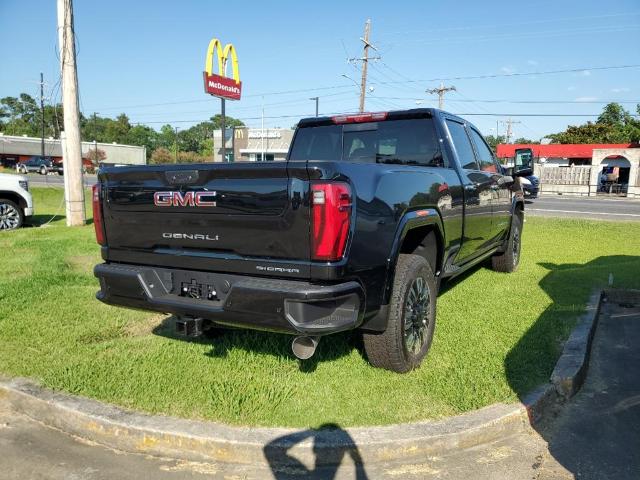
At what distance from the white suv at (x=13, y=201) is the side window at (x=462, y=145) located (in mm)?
9415

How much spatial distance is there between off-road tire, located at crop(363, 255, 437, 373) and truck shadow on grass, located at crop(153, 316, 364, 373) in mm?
489

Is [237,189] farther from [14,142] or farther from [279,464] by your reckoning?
[14,142]

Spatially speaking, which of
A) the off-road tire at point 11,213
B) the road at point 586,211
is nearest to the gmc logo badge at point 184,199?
the off-road tire at point 11,213

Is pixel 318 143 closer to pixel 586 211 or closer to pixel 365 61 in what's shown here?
pixel 586 211

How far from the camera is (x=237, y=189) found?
9.77 feet

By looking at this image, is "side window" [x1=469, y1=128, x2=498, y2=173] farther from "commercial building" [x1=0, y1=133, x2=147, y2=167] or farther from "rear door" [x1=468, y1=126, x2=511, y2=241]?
"commercial building" [x1=0, y1=133, x2=147, y2=167]

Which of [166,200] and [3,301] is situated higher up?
[166,200]

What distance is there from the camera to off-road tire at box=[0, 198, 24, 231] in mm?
10734

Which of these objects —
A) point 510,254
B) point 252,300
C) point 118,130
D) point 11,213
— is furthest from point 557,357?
point 118,130

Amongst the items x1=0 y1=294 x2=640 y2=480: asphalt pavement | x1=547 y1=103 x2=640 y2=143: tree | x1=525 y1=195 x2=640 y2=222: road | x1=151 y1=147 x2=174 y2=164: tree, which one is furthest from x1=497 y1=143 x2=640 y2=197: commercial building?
x1=0 y1=294 x2=640 y2=480: asphalt pavement

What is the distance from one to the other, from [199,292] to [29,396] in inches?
51.4

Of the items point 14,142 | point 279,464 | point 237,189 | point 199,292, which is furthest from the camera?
point 14,142

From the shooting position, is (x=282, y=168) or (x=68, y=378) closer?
(x=282, y=168)

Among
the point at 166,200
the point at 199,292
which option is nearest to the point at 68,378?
the point at 199,292
